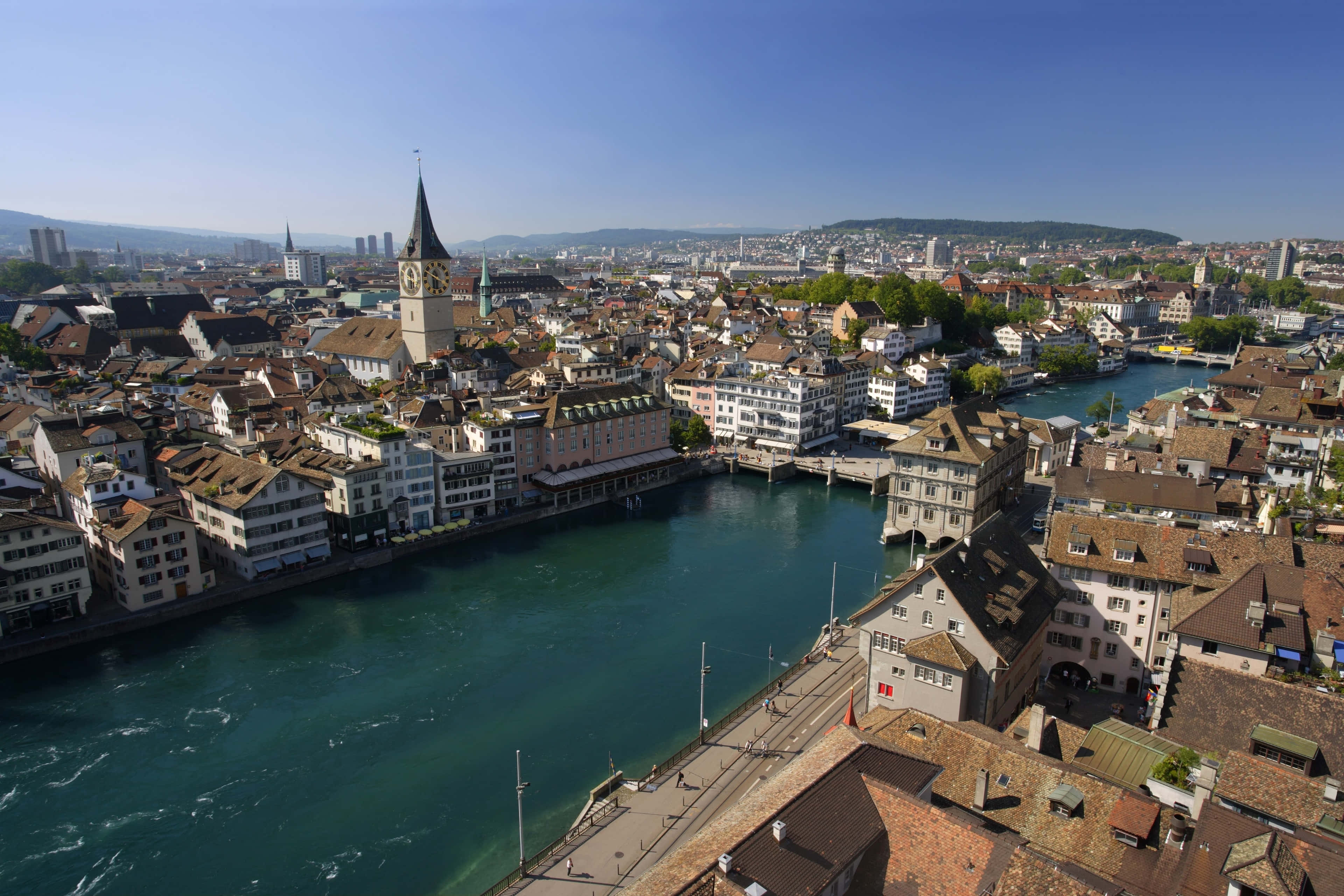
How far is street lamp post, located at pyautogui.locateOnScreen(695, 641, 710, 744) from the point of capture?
25844 millimetres

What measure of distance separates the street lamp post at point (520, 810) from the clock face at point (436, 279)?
195 feet

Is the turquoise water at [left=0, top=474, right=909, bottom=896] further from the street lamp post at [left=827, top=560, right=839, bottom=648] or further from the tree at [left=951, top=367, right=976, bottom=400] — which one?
the tree at [left=951, top=367, right=976, bottom=400]

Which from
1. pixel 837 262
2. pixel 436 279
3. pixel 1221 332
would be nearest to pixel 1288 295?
pixel 1221 332

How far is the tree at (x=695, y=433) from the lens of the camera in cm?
6544

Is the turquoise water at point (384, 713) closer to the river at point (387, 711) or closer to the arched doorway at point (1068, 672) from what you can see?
the river at point (387, 711)

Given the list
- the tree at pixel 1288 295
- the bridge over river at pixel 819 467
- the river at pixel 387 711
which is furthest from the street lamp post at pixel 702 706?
the tree at pixel 1288 295

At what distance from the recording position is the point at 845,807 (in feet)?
48.6

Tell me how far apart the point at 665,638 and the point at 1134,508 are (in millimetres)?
19978

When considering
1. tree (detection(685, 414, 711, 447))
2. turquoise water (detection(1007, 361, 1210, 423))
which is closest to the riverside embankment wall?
tree (detection(685, 414, 711, 447))

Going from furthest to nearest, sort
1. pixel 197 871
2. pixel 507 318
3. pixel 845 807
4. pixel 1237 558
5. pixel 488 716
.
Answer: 1. pixel 507 318
2. pixel 488 716
3. pixel 1237 558
4. pixel 197 871
5. pixel 845 807

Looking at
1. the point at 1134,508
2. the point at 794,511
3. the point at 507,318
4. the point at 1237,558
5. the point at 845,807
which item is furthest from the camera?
the point at 507,318

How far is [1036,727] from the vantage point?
60.5 feet

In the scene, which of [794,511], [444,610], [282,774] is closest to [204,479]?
[444,610]

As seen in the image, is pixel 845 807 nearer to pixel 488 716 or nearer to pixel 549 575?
pixel 488 716
